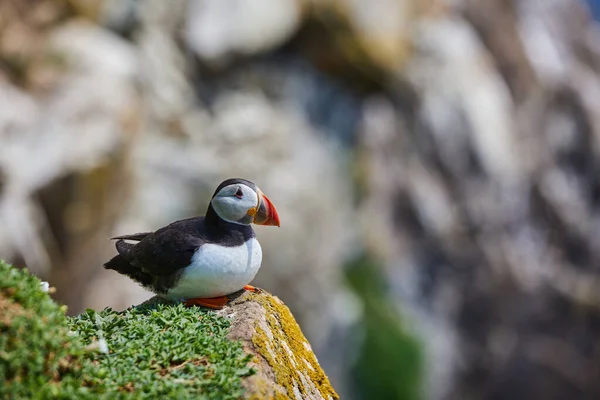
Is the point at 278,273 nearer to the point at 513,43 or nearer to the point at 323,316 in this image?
Answer: the point at 323,316

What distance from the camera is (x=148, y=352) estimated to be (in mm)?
3451

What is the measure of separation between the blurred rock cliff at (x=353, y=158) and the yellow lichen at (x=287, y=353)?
7620 millimetres

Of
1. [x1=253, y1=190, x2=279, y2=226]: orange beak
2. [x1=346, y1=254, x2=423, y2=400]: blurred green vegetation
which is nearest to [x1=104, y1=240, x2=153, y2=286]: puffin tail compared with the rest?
[x1=253, y1=190, x2=279, y2=226]: orange beak

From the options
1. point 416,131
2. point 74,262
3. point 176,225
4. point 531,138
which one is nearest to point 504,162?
point 531,138

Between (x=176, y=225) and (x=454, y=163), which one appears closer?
(x=176, y=225)

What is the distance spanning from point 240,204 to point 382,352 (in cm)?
1575

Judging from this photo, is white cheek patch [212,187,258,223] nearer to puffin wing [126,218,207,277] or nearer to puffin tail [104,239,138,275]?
puffin wing [126,218,207,277]

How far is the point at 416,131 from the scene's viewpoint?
24.8m

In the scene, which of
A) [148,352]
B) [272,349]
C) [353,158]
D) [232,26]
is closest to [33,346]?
[148,352]

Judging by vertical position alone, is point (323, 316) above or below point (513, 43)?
below

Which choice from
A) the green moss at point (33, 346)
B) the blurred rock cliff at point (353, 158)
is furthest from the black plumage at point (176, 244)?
the blurred rock cliff at point (353, 158)

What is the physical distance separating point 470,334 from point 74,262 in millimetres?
16040

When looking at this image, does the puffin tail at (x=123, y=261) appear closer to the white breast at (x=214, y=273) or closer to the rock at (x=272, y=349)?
the rock at (x=272, y=349)

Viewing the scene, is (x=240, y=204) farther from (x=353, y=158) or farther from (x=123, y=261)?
(x=353, y=158)
